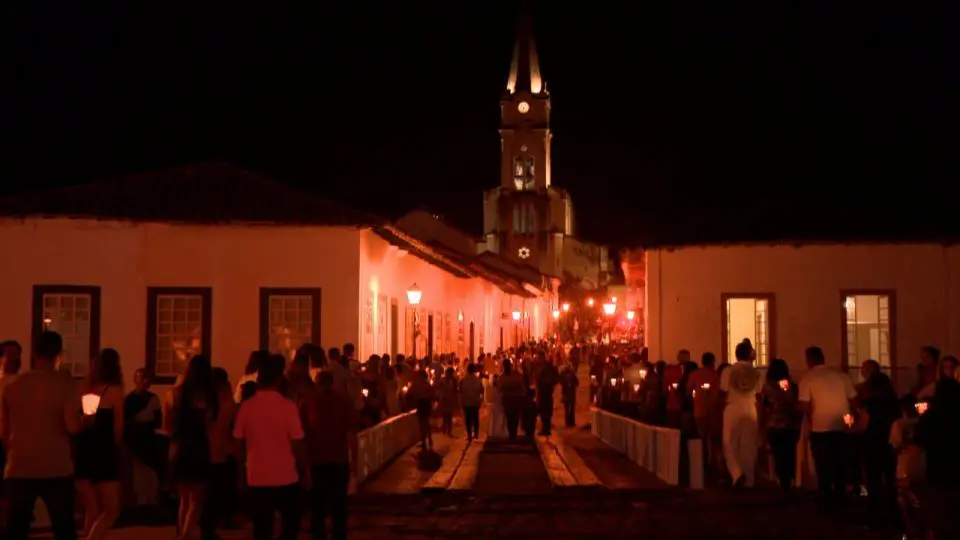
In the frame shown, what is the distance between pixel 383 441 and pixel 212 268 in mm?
4840

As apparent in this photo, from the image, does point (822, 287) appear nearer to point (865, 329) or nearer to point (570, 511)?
point (865, 329)

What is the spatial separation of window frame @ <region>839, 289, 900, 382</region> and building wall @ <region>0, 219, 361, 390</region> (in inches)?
363

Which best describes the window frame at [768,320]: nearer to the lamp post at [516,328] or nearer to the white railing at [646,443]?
the white railing at [646,443]

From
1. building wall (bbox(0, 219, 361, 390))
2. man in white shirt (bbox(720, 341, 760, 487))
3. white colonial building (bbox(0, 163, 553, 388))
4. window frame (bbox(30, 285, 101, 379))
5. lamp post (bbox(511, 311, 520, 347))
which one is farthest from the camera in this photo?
lamp post (bbox(511, 311, 520, 347))

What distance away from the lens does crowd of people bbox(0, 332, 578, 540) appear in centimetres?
957

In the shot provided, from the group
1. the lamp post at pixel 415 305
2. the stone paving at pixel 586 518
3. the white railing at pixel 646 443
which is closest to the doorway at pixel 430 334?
the lamp post at pixel 415 305

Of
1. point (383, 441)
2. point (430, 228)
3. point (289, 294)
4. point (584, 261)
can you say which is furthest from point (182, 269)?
point (584, 261)

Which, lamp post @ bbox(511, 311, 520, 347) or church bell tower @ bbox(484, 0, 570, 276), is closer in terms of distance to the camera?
lamp post @ bbox(511, 311, 520, 347)

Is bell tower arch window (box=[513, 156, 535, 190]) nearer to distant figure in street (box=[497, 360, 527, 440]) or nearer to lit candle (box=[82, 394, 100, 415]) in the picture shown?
distant figure in street (box=[497, 360, 527, 440])

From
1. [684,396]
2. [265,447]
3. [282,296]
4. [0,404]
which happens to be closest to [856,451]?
[684,396]

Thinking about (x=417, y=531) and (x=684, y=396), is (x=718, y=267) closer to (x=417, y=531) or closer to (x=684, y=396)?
(x=684, y=396)

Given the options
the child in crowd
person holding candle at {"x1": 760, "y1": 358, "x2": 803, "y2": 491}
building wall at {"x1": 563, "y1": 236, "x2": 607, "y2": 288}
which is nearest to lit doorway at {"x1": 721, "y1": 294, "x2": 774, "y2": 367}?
person holding candle at {"x1": 760, "y1": 358, "x2": 803, "y2": 491}

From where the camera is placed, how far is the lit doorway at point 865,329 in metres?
24.4

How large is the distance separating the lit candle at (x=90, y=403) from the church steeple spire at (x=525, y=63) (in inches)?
4132
